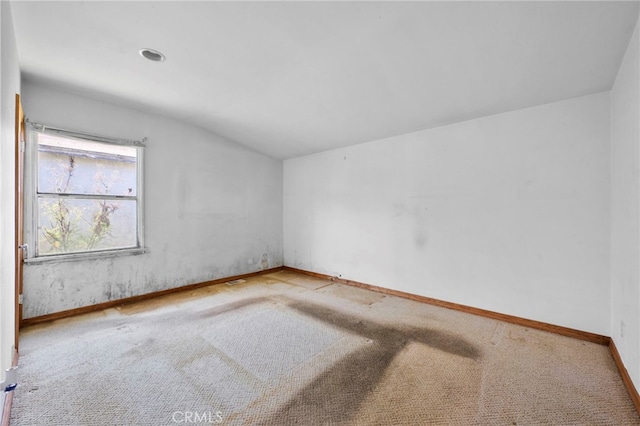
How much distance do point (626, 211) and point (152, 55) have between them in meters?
4.07

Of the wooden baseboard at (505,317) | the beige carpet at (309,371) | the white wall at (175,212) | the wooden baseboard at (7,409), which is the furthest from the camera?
the white wall at (175,212)

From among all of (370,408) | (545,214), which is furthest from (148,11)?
(545,214)

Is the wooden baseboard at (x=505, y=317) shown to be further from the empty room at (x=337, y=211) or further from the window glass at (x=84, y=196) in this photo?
the window glass at (x=84, y=196)

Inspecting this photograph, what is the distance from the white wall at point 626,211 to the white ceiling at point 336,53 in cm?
26

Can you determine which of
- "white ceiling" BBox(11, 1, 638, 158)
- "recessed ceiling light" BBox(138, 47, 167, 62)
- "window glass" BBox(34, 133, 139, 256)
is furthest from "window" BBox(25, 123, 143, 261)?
"recessed ceiling light" BBox(138, 47, 167, 62)

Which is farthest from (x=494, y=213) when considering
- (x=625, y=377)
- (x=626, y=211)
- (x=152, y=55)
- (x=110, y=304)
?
(x=110, y=304)

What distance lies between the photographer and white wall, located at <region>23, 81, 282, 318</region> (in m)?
2.97

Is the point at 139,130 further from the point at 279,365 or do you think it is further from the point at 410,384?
the point at 410,384

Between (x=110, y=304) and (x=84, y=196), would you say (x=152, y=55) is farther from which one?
(x=110, y=304)

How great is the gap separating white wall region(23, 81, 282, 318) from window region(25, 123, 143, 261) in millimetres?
133

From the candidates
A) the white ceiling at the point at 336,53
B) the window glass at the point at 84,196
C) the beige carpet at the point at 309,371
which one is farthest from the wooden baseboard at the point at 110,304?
the white ceiling at the point at 336,53

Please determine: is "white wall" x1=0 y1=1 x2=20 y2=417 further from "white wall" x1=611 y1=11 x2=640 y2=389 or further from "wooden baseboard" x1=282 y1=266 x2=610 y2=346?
"white wall" x1=611 y1=11 x2=640 y2=389

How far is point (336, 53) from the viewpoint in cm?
223

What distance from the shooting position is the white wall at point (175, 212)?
117 inches
